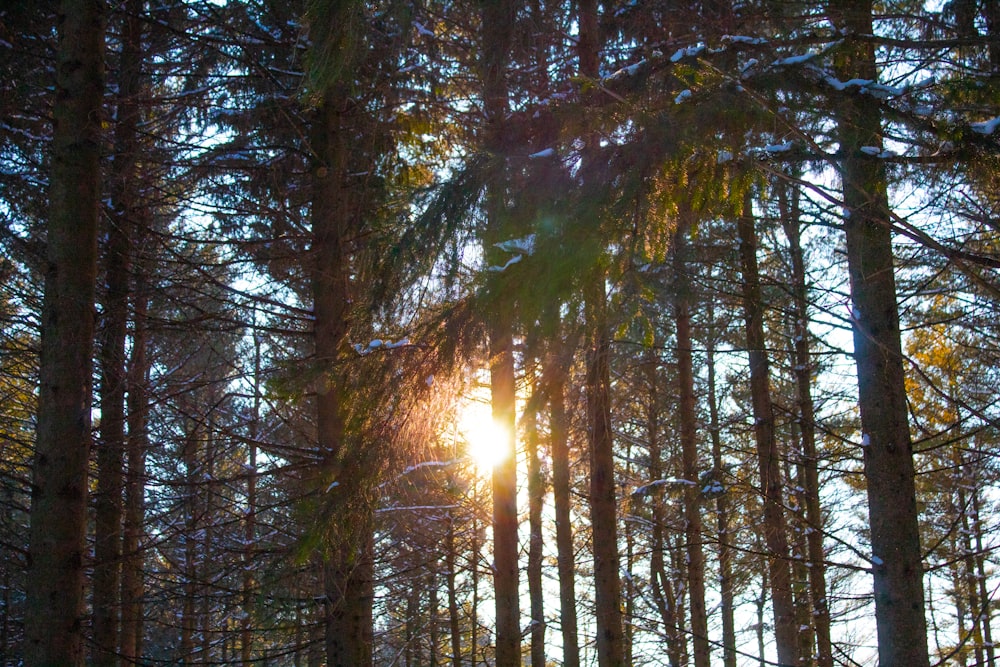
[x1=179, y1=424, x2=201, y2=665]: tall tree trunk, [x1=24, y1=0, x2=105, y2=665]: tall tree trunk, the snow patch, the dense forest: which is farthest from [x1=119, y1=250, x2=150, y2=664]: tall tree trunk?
the snow patch

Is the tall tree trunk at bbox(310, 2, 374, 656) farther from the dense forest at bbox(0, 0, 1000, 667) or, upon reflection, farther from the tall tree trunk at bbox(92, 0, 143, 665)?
the tall tree trunk at bbox(92, 0, 143, 665)

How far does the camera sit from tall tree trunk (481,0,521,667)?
6.88 m

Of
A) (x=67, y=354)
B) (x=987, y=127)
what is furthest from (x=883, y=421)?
(x=67, y=354)

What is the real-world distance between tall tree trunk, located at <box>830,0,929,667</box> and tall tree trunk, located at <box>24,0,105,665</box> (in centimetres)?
549

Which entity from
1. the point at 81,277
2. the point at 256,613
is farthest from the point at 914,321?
the point at 81,277

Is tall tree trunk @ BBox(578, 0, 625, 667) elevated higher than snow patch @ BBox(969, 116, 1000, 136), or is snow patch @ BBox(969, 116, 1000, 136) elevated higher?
snow patch @ BBox(969, 116, 1000, 136)

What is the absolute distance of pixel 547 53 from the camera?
8.12 meters

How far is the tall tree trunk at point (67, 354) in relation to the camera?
5371 mm

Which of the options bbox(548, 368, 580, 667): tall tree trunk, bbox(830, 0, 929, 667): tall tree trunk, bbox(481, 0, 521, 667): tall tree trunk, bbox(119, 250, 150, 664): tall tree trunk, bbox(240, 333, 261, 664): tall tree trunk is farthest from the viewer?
bbox(548, 368, 580, 667): tall tree trunk

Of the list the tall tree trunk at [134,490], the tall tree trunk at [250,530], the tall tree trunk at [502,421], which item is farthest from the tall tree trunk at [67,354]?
the tall tree trunk at [502,421]

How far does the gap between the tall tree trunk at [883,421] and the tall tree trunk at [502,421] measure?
2.79 metres

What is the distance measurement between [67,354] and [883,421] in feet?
19.5

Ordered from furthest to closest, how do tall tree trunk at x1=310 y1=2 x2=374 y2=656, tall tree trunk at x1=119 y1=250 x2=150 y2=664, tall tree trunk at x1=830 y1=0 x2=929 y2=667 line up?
tall tree trunk at x1=119 y1=250 x2=150 y2=664, tall tree trunk at x1=310 y1=2 x2=374 y2=656, tall tree trunk at x1=830 y1=0 x2=929 y2=667

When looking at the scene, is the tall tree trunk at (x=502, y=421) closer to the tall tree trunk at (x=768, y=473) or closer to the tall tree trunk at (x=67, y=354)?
the tall tree trunk at (x=768, y=473)
